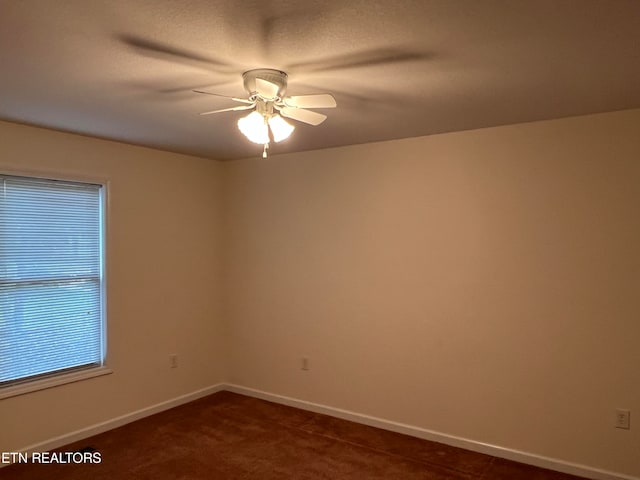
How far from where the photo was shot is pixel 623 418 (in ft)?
9.87

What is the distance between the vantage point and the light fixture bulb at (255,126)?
7.54 ft

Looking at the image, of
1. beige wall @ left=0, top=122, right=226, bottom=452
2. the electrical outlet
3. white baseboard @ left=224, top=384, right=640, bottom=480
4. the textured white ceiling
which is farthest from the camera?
beige wall @ left=0, top=122, right=226, bottom=452

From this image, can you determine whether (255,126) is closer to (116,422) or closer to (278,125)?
(278,125)

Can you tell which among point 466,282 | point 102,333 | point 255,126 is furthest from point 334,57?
point 102,333

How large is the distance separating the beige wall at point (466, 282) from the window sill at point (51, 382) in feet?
4.74

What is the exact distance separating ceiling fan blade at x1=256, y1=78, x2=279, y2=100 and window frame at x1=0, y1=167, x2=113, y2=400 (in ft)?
6.95

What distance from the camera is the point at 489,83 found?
8.09ft

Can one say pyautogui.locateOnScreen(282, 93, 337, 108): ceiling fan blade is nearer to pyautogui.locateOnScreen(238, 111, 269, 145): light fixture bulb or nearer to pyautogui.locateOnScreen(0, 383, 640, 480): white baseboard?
pyautogui.locateOnScreen(238, 111, 269, 145): light fixture bulb

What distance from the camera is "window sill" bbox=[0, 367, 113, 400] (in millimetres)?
3303

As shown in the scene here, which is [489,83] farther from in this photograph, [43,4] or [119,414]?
[119,414]

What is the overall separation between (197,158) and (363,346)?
2.38 m

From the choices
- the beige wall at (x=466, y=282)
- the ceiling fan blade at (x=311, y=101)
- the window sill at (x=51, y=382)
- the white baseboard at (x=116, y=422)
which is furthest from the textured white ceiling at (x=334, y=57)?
the white baseboard at (x=116, y=422)

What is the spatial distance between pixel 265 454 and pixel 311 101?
2.54 m

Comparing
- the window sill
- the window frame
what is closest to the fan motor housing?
the window frame
